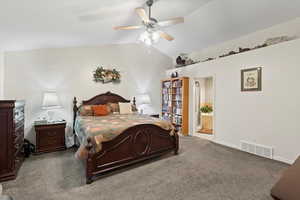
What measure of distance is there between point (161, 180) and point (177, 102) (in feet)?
10.9

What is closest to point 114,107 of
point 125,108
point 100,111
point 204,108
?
point 125,108

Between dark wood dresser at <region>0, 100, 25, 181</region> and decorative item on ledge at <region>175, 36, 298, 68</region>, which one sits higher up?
decorative item on ledge at <region>175, 36, 298, 68</region>

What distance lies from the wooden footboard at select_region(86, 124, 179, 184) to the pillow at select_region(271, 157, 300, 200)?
2010 mm

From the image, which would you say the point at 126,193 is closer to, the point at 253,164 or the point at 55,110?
the point at 253,164

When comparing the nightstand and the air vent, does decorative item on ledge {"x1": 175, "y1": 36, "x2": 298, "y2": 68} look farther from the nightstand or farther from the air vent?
the nightstand

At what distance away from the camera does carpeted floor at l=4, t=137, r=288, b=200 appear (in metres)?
2.06

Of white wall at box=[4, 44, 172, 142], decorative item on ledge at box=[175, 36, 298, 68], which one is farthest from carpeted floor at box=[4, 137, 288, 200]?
decorative item on ledge at box=[175, 36, 298, 68]

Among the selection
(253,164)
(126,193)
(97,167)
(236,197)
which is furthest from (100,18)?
(253,164)

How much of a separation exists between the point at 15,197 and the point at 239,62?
475 cm

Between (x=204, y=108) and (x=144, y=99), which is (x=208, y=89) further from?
(x=144, y=99)

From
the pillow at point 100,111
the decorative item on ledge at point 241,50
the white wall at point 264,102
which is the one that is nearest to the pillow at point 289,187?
the white wall at point 264,102

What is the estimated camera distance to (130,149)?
2.77 metres

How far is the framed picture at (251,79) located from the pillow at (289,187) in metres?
2.53

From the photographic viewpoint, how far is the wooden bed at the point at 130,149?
2395mm
